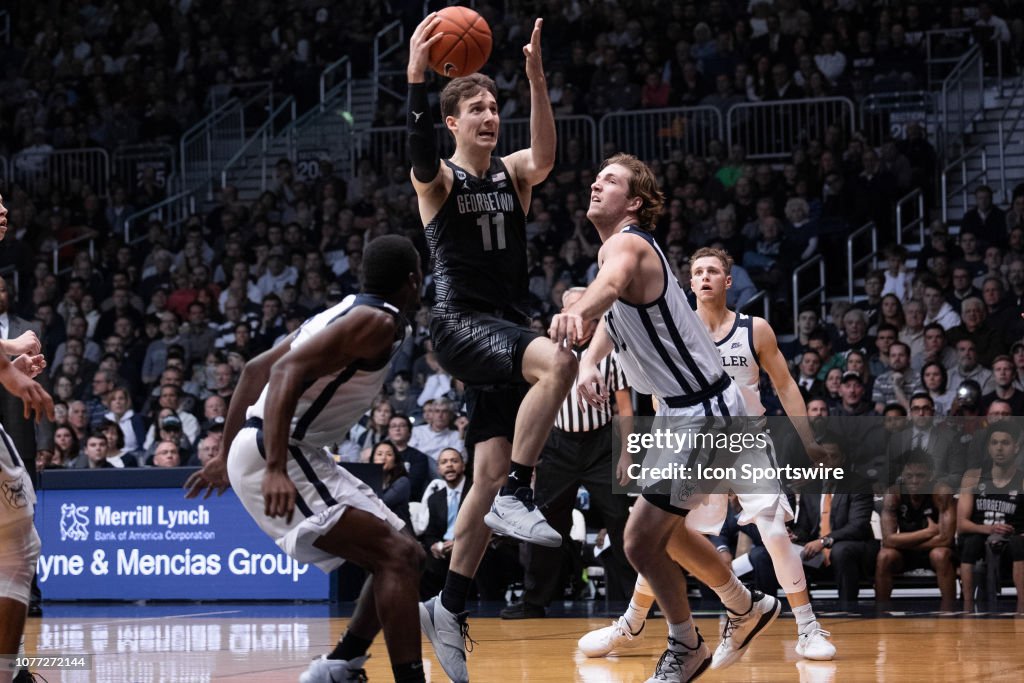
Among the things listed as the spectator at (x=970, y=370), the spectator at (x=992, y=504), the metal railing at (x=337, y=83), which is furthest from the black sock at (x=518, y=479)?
the metal railing at (x=337, y=83)

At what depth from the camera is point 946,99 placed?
16297 mm

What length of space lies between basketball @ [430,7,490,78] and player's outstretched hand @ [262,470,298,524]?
7.47 ft

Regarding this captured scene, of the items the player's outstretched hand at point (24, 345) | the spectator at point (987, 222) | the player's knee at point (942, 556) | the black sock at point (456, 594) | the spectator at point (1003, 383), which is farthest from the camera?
the spectator at point (987, 222)

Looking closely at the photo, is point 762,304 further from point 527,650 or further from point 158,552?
point 527,650

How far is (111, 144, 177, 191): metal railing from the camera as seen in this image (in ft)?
67.1

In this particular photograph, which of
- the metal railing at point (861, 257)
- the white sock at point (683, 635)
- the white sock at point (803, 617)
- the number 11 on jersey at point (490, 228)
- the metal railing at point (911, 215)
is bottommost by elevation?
the white sock at point (803, 617)

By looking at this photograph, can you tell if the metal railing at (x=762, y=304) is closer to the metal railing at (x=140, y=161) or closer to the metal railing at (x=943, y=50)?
the metal railing at (x=943, y=50)

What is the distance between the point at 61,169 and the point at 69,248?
188 cm

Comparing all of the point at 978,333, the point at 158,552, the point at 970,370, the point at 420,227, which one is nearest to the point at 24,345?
the point at 158,552

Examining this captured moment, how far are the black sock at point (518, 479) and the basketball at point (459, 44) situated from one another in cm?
179

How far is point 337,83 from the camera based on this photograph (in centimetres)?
2138

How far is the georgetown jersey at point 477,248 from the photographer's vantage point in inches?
239

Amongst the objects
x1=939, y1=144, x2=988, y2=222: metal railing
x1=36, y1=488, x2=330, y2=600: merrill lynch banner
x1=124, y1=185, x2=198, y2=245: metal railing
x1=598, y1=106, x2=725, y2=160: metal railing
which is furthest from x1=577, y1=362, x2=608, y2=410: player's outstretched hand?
x1=124, y1=185, x2=198, y2=245: metal railing

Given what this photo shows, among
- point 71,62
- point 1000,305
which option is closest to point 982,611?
point 1000,305
